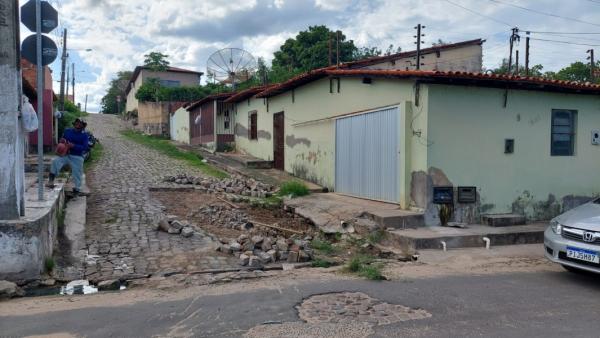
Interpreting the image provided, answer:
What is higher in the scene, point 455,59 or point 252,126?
point 455,59

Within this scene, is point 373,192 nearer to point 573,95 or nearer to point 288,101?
point 573,95

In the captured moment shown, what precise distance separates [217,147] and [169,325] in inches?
712

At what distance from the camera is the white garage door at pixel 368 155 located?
1019 centimetres

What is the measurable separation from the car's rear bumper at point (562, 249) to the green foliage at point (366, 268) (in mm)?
2304

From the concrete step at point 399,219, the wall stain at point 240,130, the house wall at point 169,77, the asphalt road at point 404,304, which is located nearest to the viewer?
the asphalt road at point 404,304

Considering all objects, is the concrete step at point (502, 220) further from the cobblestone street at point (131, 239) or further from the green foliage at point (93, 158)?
the green foliage at point (93, 158)

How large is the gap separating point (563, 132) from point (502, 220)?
303 cm

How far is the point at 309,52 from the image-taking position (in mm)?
35969

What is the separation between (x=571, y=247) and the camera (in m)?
6.00

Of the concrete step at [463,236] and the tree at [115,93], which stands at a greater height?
the tree at [115,93]

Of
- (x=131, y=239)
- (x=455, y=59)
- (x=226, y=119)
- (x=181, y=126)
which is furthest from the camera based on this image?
(x=181, y=126)

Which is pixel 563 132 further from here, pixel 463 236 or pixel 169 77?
pixel 169 77

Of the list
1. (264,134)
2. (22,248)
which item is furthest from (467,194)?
(264,134)

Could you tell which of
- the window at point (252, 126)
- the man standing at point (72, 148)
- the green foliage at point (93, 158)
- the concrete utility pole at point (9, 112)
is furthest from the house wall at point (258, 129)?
the concrete utility pole at point (9, 112)
